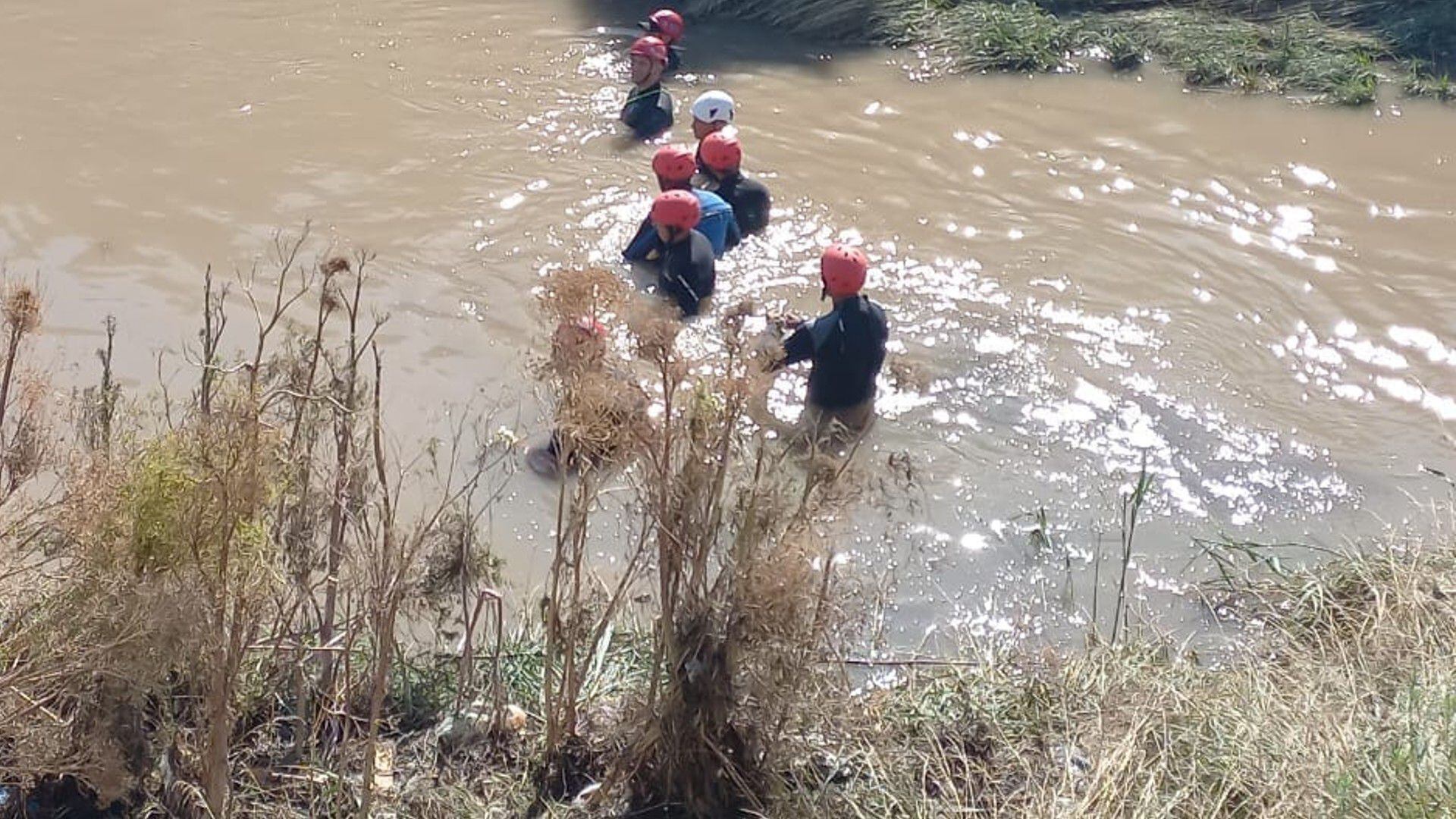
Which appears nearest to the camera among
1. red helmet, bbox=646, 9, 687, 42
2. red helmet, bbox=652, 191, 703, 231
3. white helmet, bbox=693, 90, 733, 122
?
red helmet, bbox=652, 191, 703, 231

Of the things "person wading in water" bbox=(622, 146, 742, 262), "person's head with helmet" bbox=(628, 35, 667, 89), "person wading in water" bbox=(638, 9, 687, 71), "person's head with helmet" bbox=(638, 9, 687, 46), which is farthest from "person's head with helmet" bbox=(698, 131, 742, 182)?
"person's head with helmet" bbox=(638, 9, 687, 46)

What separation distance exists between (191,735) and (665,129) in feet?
22.3

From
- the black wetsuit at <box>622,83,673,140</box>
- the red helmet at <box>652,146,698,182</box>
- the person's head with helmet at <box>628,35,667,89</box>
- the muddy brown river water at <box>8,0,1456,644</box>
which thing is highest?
the person's head with helmet at <box>628,35,667,89</box>

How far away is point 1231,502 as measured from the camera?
7.19 m

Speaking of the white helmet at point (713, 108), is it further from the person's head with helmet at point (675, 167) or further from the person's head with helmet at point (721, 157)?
the person's head with helmet at point (675, 167)

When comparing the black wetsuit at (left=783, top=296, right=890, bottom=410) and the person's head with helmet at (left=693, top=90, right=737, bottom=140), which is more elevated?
the person's head with helmet at (left=693, top=90, right=737, bottom=140)

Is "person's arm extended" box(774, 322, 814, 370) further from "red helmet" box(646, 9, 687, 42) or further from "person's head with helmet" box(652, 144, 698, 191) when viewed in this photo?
"red helmet" box(646, 9, 687, 42)

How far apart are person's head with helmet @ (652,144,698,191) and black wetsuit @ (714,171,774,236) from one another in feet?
1.08

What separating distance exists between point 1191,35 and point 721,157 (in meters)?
5.16

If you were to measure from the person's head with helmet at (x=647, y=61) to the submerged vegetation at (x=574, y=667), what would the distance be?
5.96 m

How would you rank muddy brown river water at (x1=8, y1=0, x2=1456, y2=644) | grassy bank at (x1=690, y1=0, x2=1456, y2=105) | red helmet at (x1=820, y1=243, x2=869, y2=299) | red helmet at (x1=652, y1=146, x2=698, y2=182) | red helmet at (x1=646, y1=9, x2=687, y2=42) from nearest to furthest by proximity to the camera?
muddy brown river water at (x1=8, y1=0, x2=1456, y2=644)
red helmet at (x1=820, y1=243, x2=869, y2=299)
red helmet at (x1=652, y1=146, x2=698, y2=182)
red helmet at (x1=646, y1=9, x2=687, y2=42)
grassy bank at (x1=690, y1=0, x2=1456, y2=105)

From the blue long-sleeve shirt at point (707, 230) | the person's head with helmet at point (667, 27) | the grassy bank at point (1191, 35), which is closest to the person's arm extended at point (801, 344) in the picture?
the blue long-sleeve shirt at point (707, 230)

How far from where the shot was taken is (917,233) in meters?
9.55

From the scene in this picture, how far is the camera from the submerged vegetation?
4.02 metres
